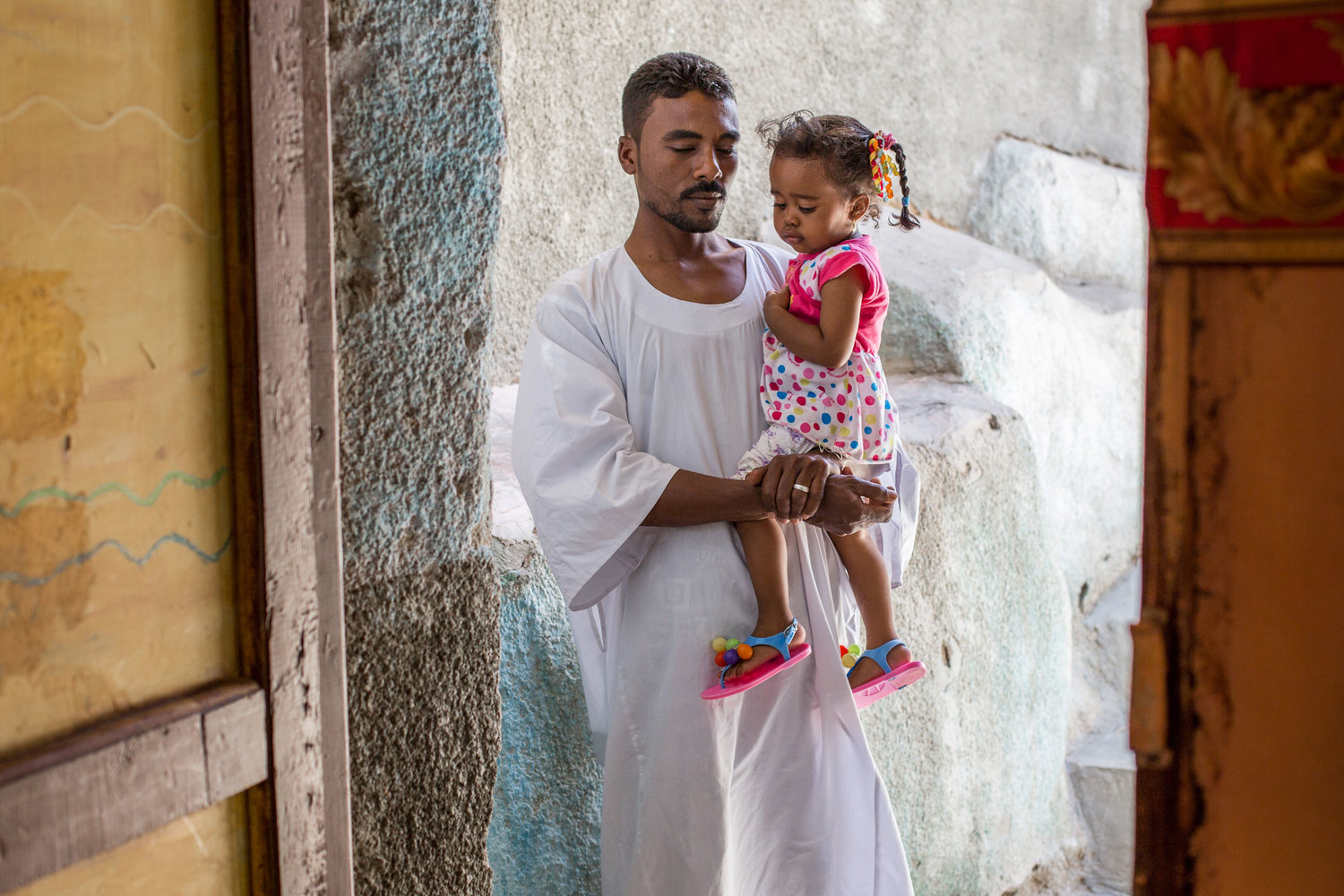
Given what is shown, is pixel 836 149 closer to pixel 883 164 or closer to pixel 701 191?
pixel 883 164

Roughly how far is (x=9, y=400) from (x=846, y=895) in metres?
1.76

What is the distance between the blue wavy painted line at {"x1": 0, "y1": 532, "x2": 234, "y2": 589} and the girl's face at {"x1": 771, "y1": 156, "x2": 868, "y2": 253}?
1.25 meters

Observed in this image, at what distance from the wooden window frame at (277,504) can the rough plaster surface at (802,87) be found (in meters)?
0.65

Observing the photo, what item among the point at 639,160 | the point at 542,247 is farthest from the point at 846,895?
the point at 542,247

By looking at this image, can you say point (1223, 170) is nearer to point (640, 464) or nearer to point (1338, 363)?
point (1338, 363)

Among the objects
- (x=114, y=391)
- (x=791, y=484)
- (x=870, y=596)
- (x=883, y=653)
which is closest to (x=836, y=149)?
(x=791, y=484)

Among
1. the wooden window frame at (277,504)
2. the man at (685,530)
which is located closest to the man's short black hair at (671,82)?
the man at (685,530)

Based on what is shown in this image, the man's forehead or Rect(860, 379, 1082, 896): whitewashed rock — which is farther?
Rect(860, 379, 1082, 896): whitewashed rock

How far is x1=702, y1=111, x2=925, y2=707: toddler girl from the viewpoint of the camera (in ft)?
7.23

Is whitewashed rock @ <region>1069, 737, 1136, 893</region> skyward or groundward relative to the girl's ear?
groundward

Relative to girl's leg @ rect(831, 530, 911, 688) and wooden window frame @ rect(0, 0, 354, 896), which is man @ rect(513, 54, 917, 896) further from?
wooden window frame @ rect(0, 0, 354, 896)

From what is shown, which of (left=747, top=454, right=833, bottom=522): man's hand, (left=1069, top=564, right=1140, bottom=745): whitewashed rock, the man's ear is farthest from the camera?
(left=1069, top=564, right=1140, bottom=745): whitewashed rock

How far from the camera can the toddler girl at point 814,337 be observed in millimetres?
2203

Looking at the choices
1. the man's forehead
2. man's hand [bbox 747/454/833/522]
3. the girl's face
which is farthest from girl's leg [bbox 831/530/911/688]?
the man's forehead
